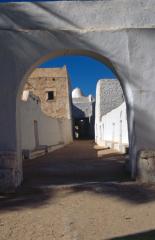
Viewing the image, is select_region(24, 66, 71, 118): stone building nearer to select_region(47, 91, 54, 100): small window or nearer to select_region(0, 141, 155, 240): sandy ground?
select_region(47, 91, 54, 100): small window

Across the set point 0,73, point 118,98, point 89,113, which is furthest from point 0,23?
point 89,113

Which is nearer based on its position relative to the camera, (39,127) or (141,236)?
(141,236)

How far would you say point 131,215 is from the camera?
4.76 metres

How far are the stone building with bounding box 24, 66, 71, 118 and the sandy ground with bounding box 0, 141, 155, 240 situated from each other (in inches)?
928

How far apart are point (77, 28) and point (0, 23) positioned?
1444mm

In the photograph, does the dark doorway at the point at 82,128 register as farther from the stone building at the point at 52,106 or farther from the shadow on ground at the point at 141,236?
the shadow on ground at the point at 141,236

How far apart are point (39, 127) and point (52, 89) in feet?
46.7

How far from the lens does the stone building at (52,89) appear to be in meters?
30.6

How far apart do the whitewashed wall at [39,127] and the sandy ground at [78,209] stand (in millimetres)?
6187

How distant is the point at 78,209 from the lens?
5.06 m

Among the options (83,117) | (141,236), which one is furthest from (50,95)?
(141,236)

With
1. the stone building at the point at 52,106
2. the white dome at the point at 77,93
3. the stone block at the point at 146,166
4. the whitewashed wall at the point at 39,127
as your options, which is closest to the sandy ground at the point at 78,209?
the stone block at the point at 146,166

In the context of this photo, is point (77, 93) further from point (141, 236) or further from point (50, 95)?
point (141, 236)

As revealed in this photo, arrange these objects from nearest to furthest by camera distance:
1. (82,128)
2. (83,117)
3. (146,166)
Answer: (146,166), (83,117), (82,128)
